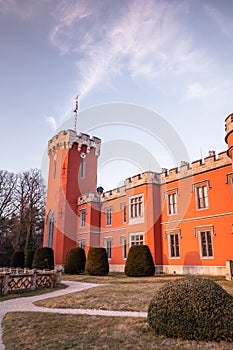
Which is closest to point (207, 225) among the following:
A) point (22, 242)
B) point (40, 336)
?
point (40, 336)

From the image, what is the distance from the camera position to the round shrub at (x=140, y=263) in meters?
18.2

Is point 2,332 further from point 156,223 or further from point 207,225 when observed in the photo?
point 156,223

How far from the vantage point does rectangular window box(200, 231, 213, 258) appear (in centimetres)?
1834

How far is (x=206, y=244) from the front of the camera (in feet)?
61.2

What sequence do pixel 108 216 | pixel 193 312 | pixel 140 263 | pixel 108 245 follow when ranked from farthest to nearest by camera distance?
→ pixel 108 216 < pixel 108 245 < pixel 140 263 < pixel 193 312

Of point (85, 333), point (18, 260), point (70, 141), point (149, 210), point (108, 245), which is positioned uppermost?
point (70, 141)

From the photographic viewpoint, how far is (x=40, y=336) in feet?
18.0

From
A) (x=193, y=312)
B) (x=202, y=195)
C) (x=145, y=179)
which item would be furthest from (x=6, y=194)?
(x=193, y=312)

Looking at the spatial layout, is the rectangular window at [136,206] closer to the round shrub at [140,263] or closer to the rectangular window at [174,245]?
the rectangular window at [174,245]

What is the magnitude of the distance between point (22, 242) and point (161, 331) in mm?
34464

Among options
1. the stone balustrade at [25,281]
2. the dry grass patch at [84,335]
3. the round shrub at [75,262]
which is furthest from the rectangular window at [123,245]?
the dry grass patch at [84,335]

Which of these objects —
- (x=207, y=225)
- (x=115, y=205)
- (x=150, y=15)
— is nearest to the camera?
(x=150, y=15)

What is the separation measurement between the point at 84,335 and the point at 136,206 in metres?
18.1

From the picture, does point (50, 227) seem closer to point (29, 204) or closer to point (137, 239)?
point (29, 204)
